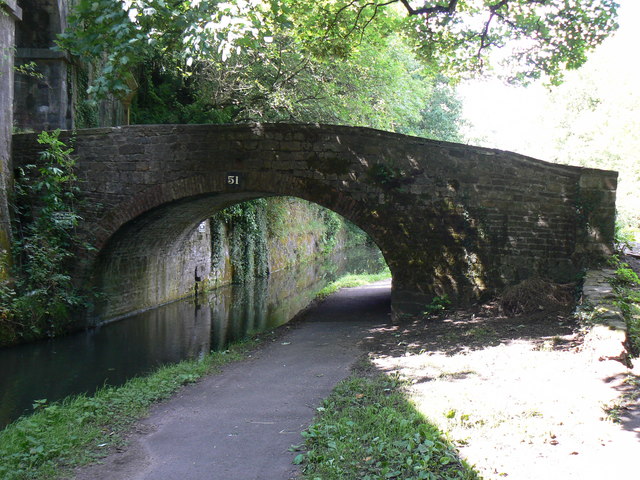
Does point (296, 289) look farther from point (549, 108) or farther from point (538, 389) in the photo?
point (549, 108)

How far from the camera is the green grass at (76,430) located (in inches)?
159

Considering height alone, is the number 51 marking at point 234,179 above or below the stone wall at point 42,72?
below

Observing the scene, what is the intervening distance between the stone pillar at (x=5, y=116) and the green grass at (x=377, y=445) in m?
6.84

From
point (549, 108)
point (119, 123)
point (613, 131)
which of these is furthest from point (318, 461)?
point (549, 108)

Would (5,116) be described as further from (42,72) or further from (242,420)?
(242,420)

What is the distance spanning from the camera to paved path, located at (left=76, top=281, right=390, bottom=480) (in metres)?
3.80

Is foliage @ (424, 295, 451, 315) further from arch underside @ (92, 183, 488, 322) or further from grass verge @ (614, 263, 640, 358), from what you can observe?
grass verge @ (614, 263, 640, 358)

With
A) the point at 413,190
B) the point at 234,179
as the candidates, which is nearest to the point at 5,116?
the point at 234,179

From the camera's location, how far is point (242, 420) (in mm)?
4734

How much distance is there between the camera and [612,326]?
5309 mm

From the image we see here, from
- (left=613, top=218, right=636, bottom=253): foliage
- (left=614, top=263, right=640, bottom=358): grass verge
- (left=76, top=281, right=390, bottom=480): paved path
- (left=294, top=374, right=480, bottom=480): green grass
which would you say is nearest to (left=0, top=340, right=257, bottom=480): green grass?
(left=76, top=281, right=390, bottom=480): paved path

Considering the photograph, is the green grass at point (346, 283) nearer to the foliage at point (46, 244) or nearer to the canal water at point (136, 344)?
the canal water at point (136, 344)

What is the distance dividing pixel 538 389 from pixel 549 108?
31004 millimetres

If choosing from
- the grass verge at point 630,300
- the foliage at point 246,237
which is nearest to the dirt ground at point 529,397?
the grass verge at point 630,300
